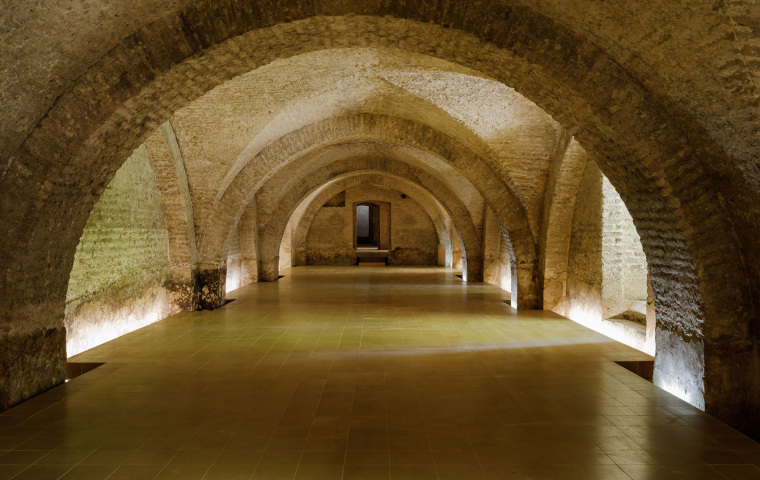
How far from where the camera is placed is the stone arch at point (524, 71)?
3.72 meters

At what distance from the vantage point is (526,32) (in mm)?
3840

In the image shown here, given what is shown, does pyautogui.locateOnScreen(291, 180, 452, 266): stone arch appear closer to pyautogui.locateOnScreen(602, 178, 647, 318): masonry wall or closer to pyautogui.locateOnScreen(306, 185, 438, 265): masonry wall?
pyautogui.locateOnScreen(306, 185, 438, 265): masonry wall

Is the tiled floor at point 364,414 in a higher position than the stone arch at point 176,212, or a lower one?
lower

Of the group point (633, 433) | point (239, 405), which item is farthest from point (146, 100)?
point (633, 433)

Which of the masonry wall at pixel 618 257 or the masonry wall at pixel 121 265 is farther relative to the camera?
the masonry wall at pixel 618 257

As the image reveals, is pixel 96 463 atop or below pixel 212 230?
below

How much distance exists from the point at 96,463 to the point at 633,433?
326cm

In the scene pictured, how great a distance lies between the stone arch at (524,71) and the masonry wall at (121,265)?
6.89ft

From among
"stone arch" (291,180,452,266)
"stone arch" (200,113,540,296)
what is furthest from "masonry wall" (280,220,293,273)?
"stone arch" (200,113,540,296)

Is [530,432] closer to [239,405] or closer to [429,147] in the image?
[239,405]

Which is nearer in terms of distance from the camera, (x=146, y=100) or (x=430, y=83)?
(x=146, y=100)

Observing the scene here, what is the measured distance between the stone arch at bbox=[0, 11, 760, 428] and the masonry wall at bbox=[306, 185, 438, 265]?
15.7 meters

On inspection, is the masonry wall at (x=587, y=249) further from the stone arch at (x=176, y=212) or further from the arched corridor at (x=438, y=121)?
the stone arch at (x=176, y=212)

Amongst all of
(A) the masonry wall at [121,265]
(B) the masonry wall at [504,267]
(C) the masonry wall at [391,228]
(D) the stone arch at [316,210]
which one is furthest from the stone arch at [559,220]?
(C) the masonry wall at [391,228]
